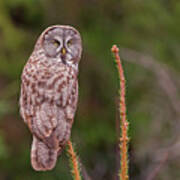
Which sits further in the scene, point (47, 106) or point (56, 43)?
point (56, 43)

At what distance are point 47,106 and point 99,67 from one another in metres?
4.22

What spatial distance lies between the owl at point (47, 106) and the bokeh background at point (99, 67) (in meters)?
3.58

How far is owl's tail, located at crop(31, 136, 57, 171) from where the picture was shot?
7.88 feet

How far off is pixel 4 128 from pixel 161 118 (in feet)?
8.18

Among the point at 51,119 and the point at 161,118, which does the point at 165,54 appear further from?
the point at 51,119

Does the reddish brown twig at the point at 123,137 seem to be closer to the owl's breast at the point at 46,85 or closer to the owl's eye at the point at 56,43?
the owl's breast at the point at 46,85

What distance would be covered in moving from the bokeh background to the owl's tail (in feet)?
12.2

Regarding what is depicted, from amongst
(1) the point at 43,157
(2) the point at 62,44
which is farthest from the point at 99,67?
(1) the point at 43,157

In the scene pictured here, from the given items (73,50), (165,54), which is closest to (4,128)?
(165,54)

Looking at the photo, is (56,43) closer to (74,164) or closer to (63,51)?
(63,51)

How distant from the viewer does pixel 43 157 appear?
7.88ft

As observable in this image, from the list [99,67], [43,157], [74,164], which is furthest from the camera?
[99,67]

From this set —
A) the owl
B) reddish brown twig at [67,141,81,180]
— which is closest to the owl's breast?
the owl

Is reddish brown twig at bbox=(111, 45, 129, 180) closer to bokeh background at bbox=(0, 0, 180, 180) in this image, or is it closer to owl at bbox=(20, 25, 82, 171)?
owl at bbox=(20, 25, 82, 171)
